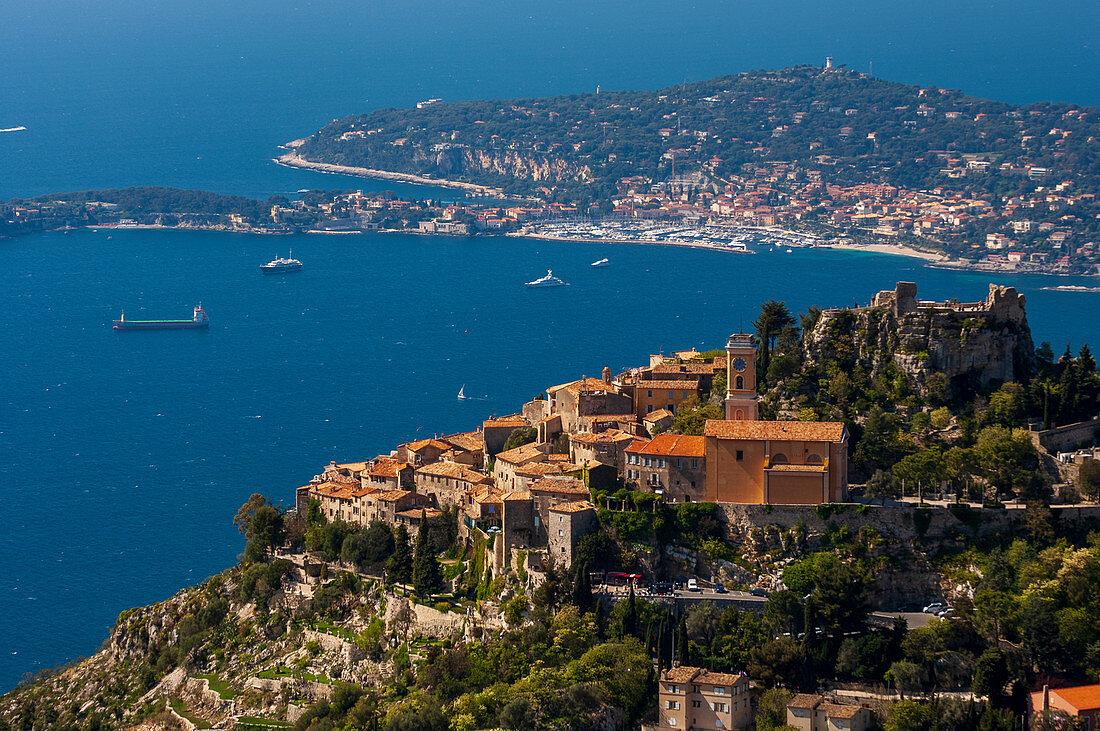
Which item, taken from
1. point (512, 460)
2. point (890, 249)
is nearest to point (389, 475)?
point (512, 460)


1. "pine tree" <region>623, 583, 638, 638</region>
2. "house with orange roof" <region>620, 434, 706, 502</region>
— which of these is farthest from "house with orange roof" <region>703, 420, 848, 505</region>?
"pine tree" <region>623, 583, 638, 638</region>

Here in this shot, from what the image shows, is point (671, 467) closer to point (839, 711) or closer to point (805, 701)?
point (805, 701)

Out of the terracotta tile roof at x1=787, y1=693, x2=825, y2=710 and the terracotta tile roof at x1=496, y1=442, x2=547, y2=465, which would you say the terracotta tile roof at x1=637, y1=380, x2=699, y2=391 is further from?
the terracotta tile roof at x1=787, y1=693, x2=825, y2=710

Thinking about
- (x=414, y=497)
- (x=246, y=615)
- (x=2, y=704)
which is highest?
(x=414, y=497)

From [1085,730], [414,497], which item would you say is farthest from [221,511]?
[1085,730]

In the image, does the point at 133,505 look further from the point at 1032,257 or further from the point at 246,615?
the point at 1032,257

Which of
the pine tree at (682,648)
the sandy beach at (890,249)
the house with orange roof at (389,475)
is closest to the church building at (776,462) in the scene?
the pine tree at (682,648)

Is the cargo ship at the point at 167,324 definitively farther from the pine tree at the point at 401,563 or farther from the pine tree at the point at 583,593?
the pine tree at the point at 583,593
